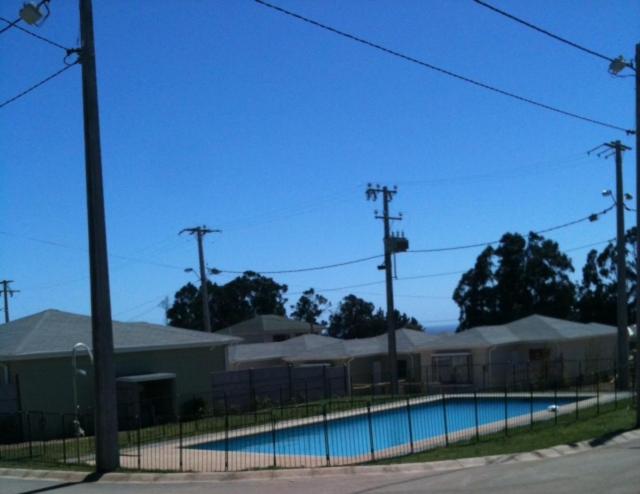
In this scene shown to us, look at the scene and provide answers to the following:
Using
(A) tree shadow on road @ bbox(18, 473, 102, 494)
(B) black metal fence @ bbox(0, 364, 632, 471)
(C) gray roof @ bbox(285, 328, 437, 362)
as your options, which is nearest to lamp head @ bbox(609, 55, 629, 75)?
(B) black metal fence @ bbox(0, 364, 632, 471)

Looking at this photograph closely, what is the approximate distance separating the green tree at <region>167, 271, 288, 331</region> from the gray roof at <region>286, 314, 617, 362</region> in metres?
52.2

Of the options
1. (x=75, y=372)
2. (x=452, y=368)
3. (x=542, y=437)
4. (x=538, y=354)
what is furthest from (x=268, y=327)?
(x=542, y=437)

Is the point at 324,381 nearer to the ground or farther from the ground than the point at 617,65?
nearer to the ground

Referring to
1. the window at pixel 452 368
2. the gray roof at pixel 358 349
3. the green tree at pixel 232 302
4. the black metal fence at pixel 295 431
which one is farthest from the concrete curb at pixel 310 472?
the green tree at pixel 232 302

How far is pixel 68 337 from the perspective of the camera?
32.4 m

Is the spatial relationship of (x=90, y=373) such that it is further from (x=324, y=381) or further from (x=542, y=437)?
(x=542, y=437)

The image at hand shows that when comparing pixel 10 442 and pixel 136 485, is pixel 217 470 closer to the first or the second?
pixel 136 485

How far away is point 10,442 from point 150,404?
633 centimetres

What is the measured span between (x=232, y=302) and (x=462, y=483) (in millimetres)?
95001

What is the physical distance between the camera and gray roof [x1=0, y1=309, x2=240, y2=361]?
1180 inches

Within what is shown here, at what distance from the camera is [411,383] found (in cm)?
4769

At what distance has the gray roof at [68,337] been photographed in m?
30.0

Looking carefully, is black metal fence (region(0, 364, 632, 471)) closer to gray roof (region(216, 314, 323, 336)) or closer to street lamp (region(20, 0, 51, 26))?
street lamp (region(20, 0, 51, 26))

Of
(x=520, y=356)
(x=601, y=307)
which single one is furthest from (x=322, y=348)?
(x=601, y=307)
